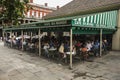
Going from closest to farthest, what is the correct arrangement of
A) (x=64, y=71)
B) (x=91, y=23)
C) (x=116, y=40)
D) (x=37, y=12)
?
1. (x=64, y=71)
2. (x=91, y=23)
3. (x=116, y=40)
4. (x=37, y=12)

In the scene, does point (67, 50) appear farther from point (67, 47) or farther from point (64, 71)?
point (64, 71)

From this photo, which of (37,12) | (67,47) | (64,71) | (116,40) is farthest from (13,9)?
(37,12)

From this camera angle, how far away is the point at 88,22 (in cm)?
1214

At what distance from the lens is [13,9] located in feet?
23.0

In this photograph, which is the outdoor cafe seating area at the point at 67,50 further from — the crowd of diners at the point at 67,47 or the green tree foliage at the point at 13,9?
the green tree foliage at the point at 13,9

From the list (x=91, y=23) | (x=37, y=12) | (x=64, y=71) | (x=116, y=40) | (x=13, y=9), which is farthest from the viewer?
(x=37, y=12)

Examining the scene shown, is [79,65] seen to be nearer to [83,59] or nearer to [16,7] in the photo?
[83,59]

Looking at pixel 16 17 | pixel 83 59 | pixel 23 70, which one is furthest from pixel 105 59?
pixel 16 17

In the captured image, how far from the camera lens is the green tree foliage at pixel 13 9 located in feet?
22.3

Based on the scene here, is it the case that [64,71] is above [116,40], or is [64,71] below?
below

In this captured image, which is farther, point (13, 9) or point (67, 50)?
point (67, 50)

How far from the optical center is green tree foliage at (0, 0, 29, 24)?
6804 mm

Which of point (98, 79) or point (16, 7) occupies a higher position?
point (16, 7)

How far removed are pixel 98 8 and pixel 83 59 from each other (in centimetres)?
752
